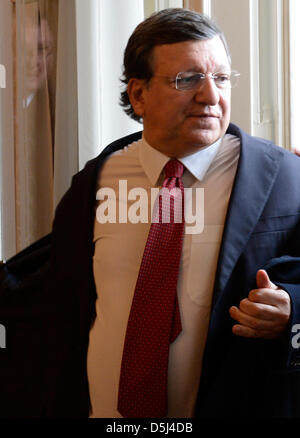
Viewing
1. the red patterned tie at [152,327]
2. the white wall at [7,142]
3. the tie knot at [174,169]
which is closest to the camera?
the red patterned tie at [152,327]

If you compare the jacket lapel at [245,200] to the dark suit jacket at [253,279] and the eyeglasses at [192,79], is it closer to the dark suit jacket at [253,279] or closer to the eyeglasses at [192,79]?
the dark suit jacket at [253,279]

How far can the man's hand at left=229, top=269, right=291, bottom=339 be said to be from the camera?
1.05 m

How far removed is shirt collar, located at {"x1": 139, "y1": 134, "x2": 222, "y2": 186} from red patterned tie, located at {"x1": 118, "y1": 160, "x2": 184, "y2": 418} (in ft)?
0.35

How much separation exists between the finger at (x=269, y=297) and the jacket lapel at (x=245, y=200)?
9 cm

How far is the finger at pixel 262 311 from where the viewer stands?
1052 millimetres

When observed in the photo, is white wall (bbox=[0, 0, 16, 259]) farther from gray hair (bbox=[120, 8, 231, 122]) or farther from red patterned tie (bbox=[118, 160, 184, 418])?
red patterned tie (bbox=[118, 160, 184, 418])

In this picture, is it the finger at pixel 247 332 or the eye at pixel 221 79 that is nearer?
the finger at pixel 247 332

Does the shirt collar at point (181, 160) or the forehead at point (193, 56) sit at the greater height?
the forehead at point (193, 56)

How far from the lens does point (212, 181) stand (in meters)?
1.26

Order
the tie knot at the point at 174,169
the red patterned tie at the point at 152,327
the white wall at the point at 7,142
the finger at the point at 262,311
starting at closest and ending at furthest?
the finger at the point at 262,311 < the red patterned tie at the point at 152,327 < the tie knot at the point at 174,169 < the white wall at the point at 7,142
